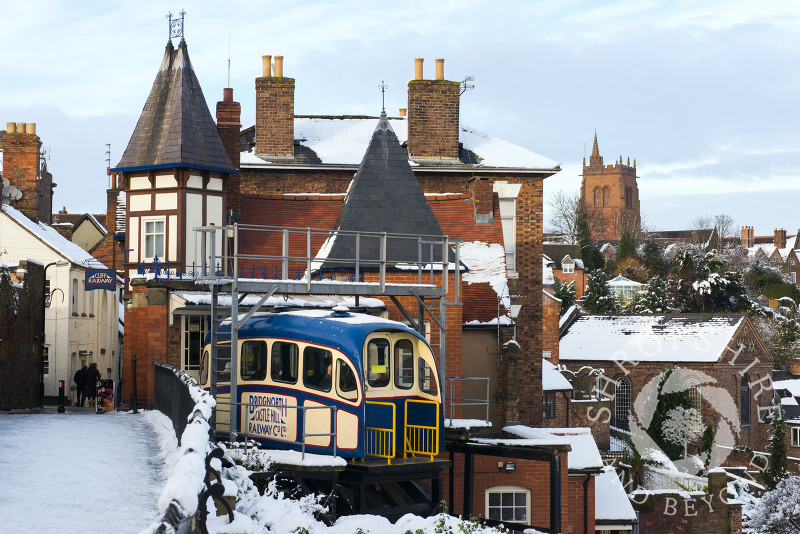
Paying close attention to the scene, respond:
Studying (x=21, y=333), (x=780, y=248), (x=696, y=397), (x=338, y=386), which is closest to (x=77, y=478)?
(x=338, y=386)

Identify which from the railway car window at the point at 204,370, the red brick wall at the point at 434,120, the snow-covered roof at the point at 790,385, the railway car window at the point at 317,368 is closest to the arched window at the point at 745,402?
the snow-covered roof at the point at 790,385

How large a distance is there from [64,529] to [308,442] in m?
8.97

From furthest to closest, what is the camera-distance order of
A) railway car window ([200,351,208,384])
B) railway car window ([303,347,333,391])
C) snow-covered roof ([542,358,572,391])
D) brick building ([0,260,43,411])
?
snow-covered roof ([542,358,572,391]) < brick building ([0,260,43,411]) < railway car window ([200,351,208,384]) < railway car window ([303,347,333,391])

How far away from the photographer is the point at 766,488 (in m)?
47.0

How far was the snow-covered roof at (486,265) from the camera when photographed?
2766 cm

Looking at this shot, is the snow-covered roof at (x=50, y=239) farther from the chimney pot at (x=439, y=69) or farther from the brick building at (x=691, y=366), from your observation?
the brick building at (x=691, y=366)

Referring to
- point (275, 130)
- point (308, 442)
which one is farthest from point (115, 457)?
point (275, 130)

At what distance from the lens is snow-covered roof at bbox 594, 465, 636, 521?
2718cm

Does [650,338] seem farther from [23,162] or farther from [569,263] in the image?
[23,162]

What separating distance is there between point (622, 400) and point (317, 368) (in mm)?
50030

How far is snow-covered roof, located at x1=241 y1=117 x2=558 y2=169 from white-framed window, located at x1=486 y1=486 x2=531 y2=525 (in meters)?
13.5

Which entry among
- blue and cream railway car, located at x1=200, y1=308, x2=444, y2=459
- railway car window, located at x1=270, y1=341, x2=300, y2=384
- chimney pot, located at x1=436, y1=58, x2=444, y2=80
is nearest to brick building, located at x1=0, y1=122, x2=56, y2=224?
Answer: chimney pot, located at x1=436, y1=58, x2=444, y2=80

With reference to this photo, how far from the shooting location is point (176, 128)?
26812 millimetres

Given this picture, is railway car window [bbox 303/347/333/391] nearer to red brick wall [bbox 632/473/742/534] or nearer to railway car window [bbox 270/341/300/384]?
railway car window [bbox 270/341/300/384]
